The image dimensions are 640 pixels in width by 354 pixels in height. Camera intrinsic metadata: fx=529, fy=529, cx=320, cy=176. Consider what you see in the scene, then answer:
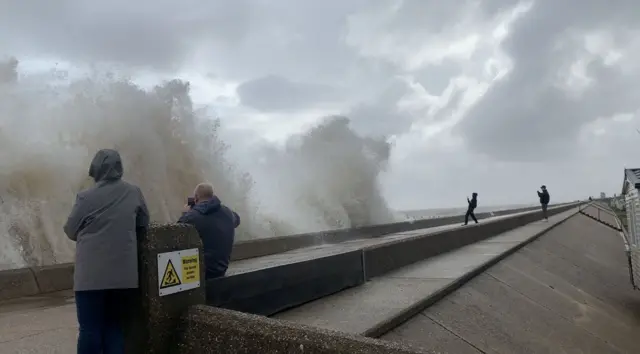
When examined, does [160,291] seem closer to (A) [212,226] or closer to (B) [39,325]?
(A) [212,226]

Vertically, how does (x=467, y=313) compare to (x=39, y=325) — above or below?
below

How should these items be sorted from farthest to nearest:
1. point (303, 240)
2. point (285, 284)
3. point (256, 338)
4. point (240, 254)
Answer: point (303, 240)
point (240, 254)
point (285, 284)
point (256, 338)

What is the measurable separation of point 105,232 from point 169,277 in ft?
1.61

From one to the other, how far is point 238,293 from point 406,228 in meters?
19.8

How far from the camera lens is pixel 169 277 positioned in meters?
3.34

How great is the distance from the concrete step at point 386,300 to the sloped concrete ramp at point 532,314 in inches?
4.8

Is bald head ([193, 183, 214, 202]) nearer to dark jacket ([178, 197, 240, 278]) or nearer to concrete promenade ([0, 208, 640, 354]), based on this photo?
dark jacket ([178, 197, 240, 278])

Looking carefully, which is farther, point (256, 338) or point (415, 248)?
point (415, 248)

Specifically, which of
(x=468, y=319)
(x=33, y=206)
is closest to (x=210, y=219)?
(x=468, y=319)

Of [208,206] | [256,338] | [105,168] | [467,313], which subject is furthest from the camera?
[467,313]

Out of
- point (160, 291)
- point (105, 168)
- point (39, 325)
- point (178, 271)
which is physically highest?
point (105, 168)

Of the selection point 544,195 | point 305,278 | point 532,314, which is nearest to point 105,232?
point 305,278

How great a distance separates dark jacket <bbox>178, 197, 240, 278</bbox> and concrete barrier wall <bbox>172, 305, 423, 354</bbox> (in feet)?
2.81

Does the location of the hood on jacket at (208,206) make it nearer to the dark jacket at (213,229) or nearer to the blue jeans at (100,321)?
the dark jacket at (213,229)
